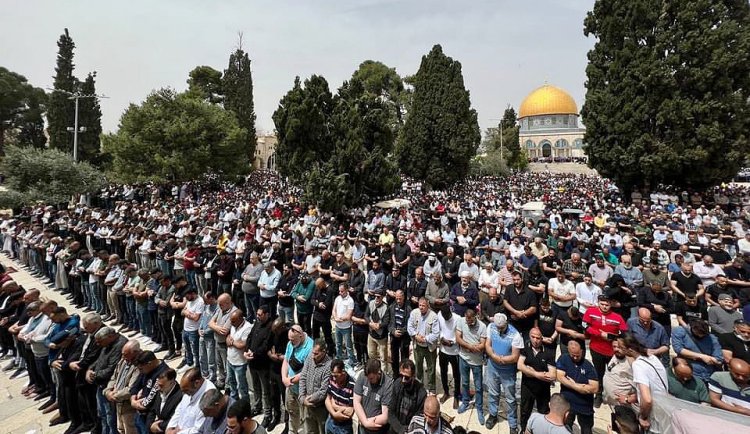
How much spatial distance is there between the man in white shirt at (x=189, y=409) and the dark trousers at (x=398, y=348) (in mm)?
2640

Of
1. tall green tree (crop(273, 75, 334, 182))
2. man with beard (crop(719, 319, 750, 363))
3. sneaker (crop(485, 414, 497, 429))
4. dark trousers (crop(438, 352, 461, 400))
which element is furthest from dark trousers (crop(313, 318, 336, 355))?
tall green tree (crop(273, 75, 334, 182))

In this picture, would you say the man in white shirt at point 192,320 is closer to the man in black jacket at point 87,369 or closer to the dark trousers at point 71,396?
the man in black jacket at point 87,369

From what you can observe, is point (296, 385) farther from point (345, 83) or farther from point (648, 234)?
point (345, 83)

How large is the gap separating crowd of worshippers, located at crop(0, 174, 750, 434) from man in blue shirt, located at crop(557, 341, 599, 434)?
2 centimetres

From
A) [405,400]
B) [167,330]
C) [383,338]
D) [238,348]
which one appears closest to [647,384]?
[405,400]

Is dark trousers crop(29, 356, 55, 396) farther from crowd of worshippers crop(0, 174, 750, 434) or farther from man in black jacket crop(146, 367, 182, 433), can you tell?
man in black jacket crop(146, 367, 182, 433)

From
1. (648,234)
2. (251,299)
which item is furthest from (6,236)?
(648,234)

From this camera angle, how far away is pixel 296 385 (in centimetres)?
425

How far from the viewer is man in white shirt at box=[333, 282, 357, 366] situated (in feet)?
18.6

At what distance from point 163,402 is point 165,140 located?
24844mm

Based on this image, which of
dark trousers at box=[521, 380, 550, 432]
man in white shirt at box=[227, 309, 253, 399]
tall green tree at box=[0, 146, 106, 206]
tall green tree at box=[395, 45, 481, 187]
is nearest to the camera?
dark trousers at box=[521, 380, 550, 432]

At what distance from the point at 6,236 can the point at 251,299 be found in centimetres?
1397

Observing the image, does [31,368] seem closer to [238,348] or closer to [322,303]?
[238,348]

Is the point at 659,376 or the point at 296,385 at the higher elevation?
the point at 659,376
